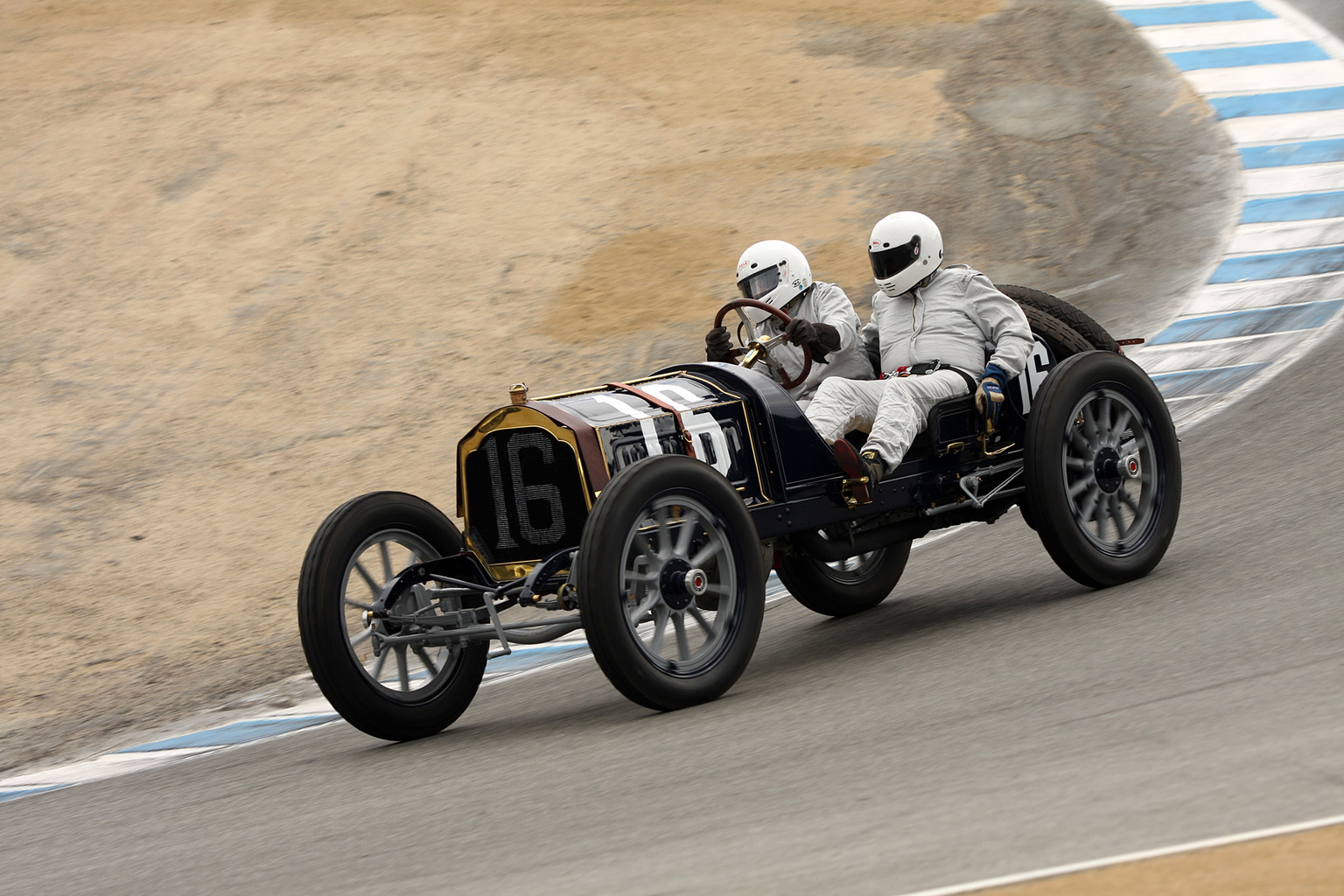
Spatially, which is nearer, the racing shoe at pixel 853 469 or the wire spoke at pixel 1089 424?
the racing shoe at pixel 853 469

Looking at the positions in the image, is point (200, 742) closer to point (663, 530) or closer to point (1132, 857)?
point (663, 530)

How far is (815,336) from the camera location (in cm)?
673

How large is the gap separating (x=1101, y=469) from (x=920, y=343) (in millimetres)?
987

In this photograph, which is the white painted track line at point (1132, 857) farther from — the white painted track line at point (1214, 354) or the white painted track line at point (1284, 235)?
the white painted track line at point (1284, 235)

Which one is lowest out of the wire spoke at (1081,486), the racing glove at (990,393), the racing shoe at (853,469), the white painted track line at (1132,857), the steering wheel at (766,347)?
the white painted track line at (1132,857)

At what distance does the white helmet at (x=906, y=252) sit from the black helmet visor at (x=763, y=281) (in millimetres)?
458

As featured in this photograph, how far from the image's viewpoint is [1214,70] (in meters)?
20.0

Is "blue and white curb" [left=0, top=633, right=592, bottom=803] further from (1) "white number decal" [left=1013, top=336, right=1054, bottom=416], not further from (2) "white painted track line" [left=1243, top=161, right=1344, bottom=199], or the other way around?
(2) "white painted track line" [left=1243, top=161, right=1344, bottom=199]

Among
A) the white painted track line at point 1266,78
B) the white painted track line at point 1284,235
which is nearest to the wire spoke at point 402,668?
the white painted track line at point 1284,235

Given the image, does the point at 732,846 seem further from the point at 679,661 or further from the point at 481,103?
the point at 481,103

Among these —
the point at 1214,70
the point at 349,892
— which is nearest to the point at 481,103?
the point at 1214,70

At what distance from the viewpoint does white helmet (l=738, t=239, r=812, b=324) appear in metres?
7.18

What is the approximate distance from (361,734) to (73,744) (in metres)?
1.86

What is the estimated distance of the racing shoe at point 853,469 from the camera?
20.9 ft
